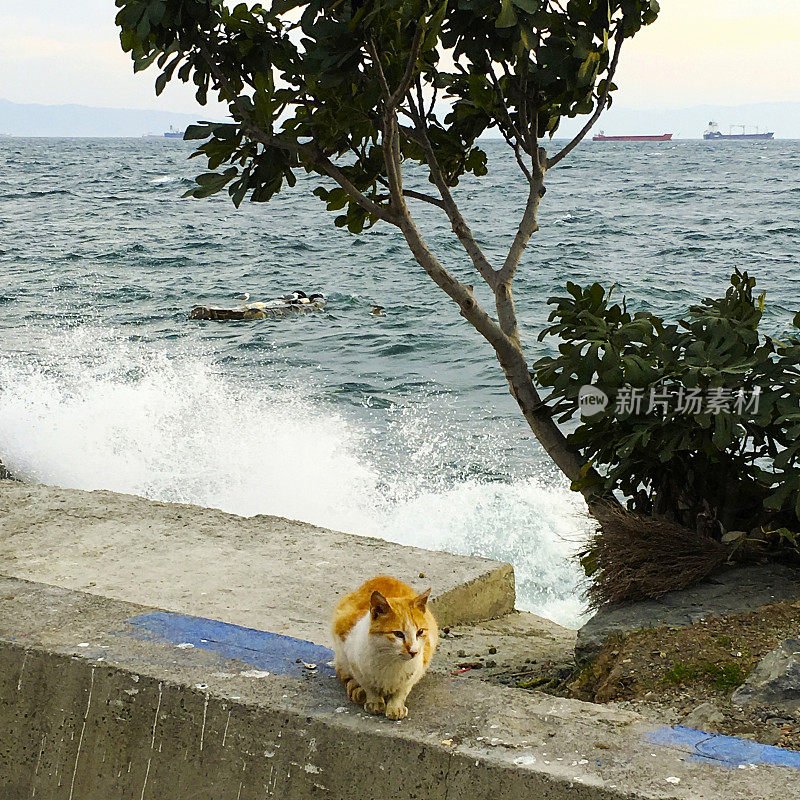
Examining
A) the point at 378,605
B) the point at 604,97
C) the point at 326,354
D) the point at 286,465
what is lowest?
the point at 286,465

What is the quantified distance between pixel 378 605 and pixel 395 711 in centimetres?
29

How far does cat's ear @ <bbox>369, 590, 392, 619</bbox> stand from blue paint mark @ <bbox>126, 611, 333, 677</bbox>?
47 cm

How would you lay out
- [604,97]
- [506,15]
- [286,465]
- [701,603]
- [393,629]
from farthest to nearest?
[286,465]
[604,97]
[701,603]
[506,15]
[393,629]

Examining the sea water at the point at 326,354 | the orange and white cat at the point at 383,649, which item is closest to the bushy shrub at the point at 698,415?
the sea water at the point at 326,354

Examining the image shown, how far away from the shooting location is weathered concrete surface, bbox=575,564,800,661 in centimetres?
338

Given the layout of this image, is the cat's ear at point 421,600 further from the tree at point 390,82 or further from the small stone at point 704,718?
the tree at point 390,82

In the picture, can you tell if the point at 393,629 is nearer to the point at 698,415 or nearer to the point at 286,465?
the point at 698,415

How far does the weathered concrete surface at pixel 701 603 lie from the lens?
11.1 feet

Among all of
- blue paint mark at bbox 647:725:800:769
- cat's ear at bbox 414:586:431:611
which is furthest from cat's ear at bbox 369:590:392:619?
blue paint mark at bbox 647:725:800:769

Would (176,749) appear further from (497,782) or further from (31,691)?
(497,782)

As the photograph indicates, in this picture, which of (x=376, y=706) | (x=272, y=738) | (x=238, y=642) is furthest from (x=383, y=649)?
(x=238, y=642)

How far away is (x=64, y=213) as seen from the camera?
3550cm

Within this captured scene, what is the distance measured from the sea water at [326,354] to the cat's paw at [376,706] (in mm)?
2394

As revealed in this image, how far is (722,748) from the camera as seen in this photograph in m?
2.31
